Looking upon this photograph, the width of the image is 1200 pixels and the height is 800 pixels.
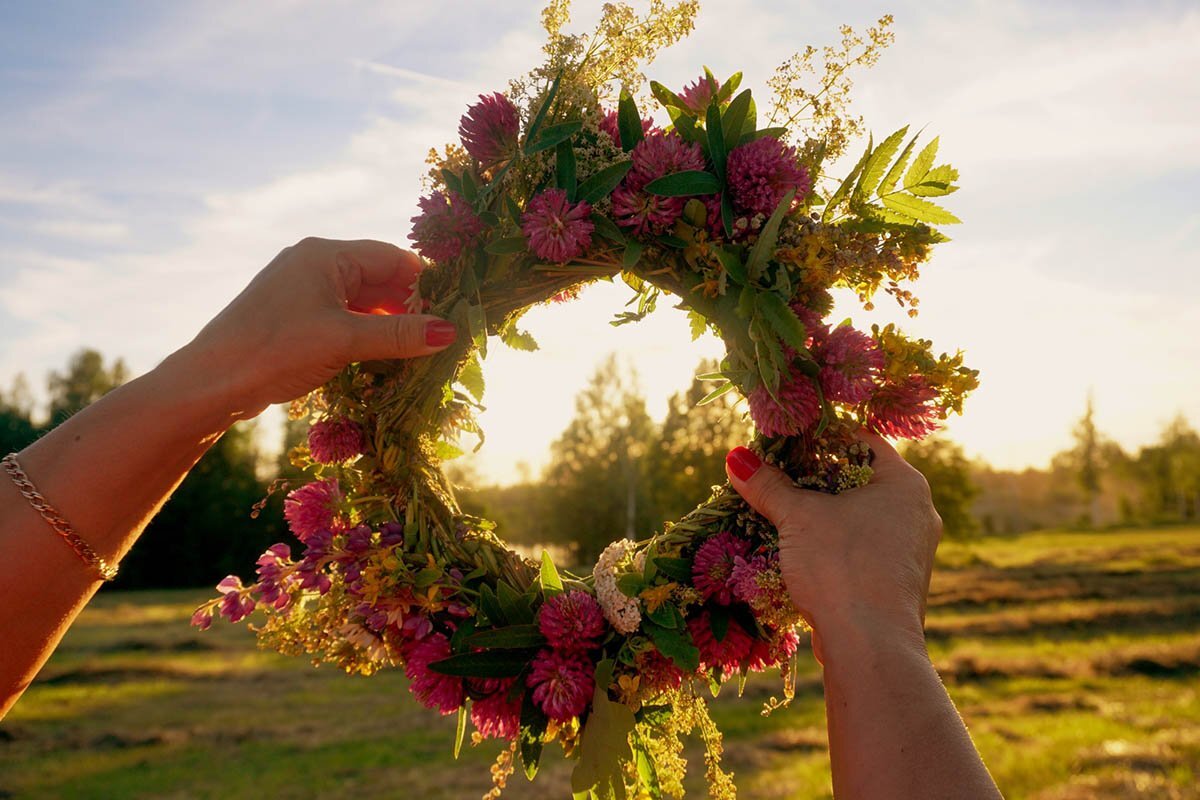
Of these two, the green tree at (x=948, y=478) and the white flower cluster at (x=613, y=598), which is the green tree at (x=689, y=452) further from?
the white flower cluster at (x=613, y=598)

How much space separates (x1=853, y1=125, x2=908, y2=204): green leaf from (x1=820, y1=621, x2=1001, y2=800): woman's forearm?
1.28 meters

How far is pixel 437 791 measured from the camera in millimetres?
8781

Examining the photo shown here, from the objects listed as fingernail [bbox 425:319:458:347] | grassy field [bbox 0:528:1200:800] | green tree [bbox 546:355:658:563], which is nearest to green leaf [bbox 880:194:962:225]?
fingernail [bbox 425:319:458:347]

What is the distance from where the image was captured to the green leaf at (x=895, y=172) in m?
2.58

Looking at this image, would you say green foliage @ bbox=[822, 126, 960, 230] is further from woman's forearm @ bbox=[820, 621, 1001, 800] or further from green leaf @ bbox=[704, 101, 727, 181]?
woman's forearm @ bbox=[820, 621, 1001, 800]

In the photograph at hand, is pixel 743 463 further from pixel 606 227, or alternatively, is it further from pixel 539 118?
pixel 539 118

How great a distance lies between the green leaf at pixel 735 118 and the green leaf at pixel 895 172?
1.46 feet

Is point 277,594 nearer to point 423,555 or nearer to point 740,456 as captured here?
point 423,555

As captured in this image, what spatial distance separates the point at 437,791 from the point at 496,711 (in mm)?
6918

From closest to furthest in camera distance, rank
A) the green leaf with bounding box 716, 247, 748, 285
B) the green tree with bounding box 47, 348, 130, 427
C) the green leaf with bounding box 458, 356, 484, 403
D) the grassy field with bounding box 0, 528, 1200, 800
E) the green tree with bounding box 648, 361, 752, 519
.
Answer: the green leaf with bounding box 716, 247, 748, 285, the green leaf with bounding box 458, 356, 484, 403, the grassy field with bounding box 0, 528, 1200, 800, the green tree with bounding box 648, 361, 752, 519, the green tree with bounding box 47, 348, 130, 427

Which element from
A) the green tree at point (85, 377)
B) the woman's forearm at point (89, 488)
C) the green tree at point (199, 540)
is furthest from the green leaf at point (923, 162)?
the green tree at point (85, 377)

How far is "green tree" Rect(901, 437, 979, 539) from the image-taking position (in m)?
22.8

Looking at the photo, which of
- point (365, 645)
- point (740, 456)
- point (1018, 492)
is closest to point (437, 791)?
point (365, 645)

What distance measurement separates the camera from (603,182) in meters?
2.56
